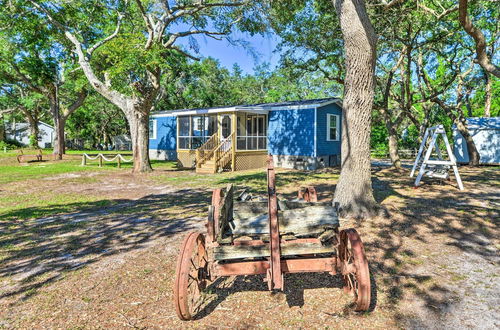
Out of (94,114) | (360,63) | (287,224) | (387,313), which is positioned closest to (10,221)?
(287,224)

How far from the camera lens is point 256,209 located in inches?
136

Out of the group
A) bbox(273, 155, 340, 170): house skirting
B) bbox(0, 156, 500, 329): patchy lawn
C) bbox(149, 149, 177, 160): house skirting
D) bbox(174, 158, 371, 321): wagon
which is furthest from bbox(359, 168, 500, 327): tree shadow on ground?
bbox(149, 149, 177, 160): house skirting

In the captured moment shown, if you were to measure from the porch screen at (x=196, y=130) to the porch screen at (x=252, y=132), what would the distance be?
2.66 metres

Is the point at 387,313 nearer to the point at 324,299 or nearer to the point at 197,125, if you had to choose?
the point at 324,299

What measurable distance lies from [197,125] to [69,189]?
1150 centimetres

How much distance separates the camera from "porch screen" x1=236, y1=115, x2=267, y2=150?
704 inches

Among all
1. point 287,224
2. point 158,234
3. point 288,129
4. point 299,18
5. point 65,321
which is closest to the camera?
point 65,321

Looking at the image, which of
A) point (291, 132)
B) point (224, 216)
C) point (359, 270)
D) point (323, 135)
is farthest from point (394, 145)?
point (224, 216)

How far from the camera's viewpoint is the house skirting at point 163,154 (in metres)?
23.9

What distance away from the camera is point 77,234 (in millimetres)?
5492

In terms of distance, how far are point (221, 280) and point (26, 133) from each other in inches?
2519

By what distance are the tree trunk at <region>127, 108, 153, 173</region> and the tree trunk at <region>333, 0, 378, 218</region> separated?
36.3 ft

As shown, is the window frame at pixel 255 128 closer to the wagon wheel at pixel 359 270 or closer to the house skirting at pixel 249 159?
the house skirting at pixel 249 159

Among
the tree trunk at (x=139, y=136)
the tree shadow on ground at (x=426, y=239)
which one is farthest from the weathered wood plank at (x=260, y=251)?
the tree trunk at (x=139, y=136)
